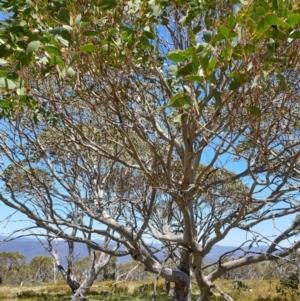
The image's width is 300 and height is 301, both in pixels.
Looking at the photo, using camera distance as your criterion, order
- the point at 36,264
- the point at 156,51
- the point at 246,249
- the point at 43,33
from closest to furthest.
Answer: the point at 43,33 → the point at 156,51 → the point at 246,249 → the point at 36,264

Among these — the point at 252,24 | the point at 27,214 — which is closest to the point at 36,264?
the point at 27,214

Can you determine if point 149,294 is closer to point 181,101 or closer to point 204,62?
point 181,101

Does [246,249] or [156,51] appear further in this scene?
[246,249]

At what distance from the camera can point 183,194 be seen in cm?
422

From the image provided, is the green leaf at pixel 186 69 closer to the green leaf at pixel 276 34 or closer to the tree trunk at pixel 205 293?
the green leaf at pixel 276 34

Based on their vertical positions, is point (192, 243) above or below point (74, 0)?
below

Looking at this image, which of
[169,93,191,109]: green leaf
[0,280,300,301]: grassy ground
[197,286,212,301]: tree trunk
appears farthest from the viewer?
[0,280,300,301]: grassy ground

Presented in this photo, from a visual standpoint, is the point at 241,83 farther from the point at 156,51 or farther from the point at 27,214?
Answer: the point at 27,214

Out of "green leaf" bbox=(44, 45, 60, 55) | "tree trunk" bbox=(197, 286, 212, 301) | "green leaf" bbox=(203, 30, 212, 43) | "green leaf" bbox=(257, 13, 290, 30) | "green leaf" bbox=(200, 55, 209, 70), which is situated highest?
"green leaf" bbox=(44, 45, 60, 55)

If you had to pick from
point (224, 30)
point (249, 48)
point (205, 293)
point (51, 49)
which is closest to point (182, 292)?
point (205, 293)

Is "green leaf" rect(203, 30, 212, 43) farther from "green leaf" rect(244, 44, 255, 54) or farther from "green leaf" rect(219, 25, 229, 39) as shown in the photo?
"green leaf" rect(244, 44, 255, 54)

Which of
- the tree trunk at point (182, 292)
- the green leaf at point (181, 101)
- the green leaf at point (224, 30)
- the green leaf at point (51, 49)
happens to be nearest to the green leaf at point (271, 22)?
the green leaf at point (224, 30)

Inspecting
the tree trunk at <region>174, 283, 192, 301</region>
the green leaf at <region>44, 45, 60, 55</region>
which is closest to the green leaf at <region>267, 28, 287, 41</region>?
the green leaf at <region>44, 45, 60, 55</region>

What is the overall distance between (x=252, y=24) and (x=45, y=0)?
1484 mm
